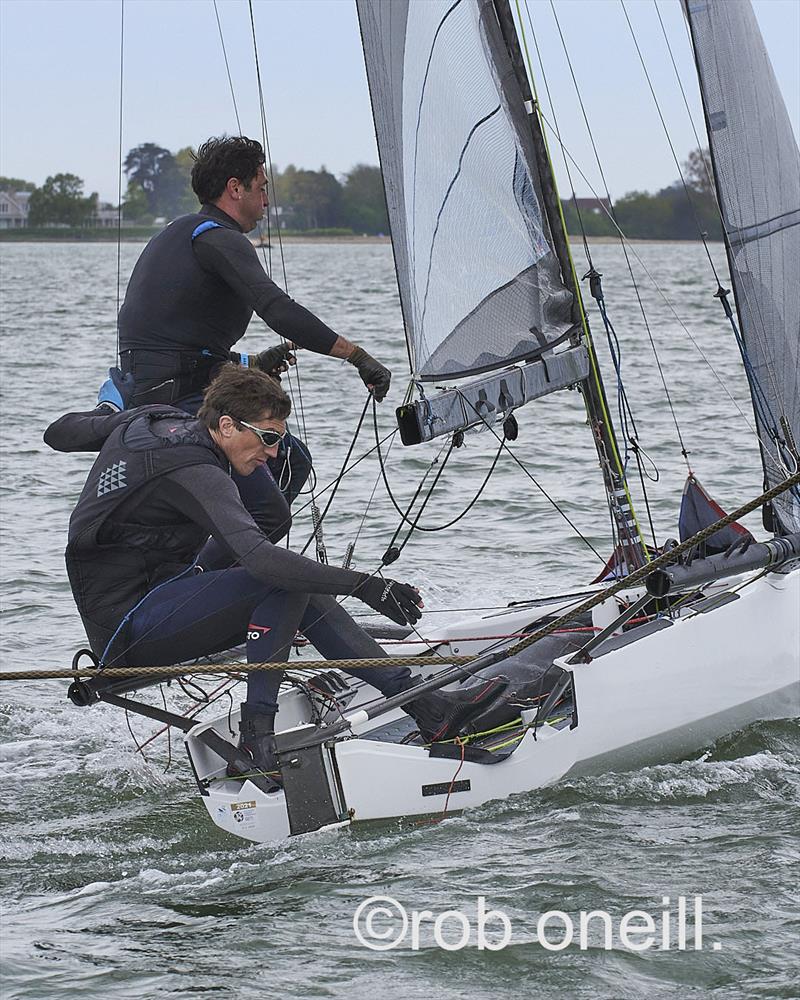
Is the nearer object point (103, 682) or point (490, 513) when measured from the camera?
point (103, 682)

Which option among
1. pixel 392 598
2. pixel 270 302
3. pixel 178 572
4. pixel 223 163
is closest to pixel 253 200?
pixel 223 163

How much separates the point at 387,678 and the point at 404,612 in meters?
0.27

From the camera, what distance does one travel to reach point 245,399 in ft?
12.9

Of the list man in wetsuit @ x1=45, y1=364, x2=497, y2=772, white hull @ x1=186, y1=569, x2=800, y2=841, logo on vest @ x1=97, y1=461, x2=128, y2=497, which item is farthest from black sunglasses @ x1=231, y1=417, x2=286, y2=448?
white hull @ x1=186, y1=569, x2=800, y2=841

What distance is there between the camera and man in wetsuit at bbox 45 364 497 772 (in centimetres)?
387

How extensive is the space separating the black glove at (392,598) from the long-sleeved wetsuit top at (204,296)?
2.66 ft

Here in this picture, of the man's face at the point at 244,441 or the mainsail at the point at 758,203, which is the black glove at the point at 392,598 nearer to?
the man's face at the point at 244,441

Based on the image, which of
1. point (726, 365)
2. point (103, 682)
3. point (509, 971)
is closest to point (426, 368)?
point (103, 682)

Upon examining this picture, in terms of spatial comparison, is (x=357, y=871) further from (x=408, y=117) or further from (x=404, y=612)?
(x=408, y=117)

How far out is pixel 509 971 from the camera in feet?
11.0

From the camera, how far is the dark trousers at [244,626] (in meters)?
4.02

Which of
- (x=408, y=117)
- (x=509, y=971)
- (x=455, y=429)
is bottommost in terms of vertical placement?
(x=509, y=971)

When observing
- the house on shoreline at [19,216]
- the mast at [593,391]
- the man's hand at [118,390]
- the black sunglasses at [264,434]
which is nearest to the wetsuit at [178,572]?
the black sunglasses at [264,434]

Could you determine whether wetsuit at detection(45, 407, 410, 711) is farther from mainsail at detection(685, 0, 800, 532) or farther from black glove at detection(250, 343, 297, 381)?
mainsail at detection(685, 0, 800, 532)
